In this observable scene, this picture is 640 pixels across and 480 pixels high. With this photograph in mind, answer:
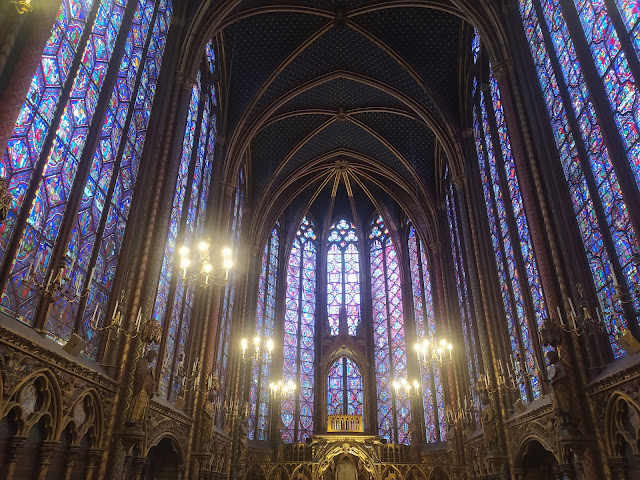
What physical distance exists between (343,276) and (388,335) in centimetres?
450

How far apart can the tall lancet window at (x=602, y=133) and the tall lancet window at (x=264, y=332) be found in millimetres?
16498

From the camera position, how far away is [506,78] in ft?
43.8

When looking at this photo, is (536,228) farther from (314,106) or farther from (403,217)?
(403,217)

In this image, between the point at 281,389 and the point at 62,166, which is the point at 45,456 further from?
the point at 281,389

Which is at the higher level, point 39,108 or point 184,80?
point 184,80

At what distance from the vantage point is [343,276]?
28844 millimetres

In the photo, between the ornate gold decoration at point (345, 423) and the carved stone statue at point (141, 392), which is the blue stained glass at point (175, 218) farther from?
the ornate gold decoration at point (345, 423)

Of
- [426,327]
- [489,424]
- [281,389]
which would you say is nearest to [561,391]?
[489,424]

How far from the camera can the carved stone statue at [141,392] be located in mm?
9516

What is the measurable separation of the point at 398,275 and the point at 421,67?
1217cm

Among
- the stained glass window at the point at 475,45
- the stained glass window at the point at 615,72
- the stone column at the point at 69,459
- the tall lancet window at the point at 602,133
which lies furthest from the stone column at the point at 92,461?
the stained glass window at the point at 475,45

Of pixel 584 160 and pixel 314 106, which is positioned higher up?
pixel 314 106

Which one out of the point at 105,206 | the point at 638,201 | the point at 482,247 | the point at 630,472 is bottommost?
the point at 630,472

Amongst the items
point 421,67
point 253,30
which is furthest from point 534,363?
point 253,30
